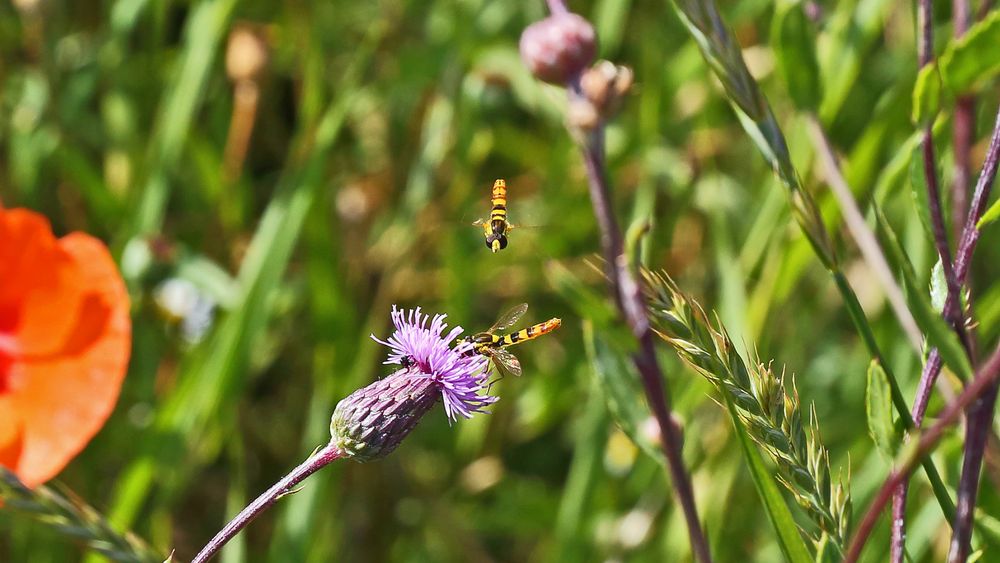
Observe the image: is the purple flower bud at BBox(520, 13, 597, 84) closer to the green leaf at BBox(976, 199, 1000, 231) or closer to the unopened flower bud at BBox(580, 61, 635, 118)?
the unopened flower bud at BBox(580, 61, 635, 118)

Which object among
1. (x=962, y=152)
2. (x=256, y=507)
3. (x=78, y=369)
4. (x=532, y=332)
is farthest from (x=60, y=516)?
(x=962, y=152)

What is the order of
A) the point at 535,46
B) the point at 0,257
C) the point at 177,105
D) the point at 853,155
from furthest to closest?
the point at 177,105, the point at 853,155, the point at 0,257, the point at 535,46

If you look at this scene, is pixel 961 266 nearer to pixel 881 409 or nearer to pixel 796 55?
pixel 881 409

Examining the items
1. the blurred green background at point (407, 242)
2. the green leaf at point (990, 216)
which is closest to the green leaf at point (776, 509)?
the green leaf at point (990, 216)

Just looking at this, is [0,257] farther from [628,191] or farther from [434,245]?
[628,191]

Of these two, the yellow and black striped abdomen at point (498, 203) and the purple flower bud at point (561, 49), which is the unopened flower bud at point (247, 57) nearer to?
the yellow and black striped abdomen at point (498, 203)

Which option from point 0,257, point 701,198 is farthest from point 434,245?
point 0,257

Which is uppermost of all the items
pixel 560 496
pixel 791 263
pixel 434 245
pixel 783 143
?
pixel 783 143

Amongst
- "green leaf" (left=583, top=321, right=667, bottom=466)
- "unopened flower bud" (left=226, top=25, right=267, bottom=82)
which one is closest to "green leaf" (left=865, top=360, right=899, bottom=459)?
"green leaf" (left=583, top=321, right=667, bottom=466)
